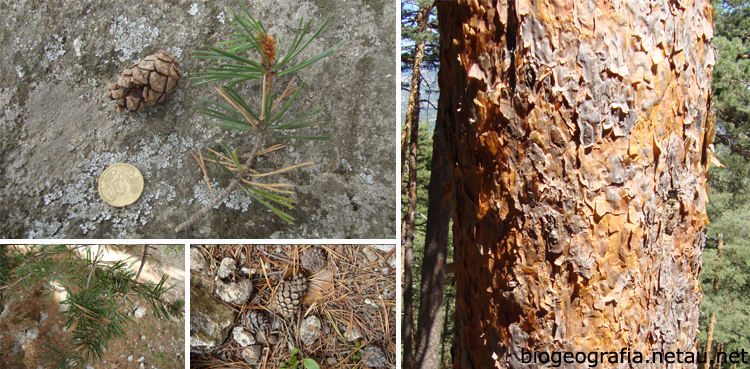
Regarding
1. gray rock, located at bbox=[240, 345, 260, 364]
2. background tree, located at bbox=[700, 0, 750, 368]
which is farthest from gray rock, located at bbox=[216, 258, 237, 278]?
background tree, located at bbox=[700, 0, 750, 368]

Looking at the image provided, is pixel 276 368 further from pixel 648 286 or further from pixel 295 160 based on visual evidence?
pixel 648 286

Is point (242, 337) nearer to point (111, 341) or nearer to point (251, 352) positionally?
point (251, 352)

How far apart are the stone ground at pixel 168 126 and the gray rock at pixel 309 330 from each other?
0.29 meters

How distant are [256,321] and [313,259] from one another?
0.25 metres

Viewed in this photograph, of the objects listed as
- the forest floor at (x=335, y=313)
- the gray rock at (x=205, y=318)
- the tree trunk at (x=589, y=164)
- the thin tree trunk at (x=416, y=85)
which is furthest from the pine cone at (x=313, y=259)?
the thin tree trunk at (x=416, y=85)

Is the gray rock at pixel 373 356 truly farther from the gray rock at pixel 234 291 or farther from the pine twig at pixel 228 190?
the pine twig at pixel 228 190

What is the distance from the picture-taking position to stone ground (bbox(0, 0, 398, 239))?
1.38 metres

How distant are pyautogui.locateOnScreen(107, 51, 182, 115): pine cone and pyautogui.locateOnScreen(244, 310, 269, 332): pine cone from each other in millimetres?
826

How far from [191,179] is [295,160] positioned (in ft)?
1.24

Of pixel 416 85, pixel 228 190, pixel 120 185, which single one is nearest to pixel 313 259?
pixel 228 190

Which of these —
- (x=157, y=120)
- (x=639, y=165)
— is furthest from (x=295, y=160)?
(x=639, y=165)

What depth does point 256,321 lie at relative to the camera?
3.91 ft

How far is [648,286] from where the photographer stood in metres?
0.70

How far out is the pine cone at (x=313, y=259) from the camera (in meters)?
1.22
